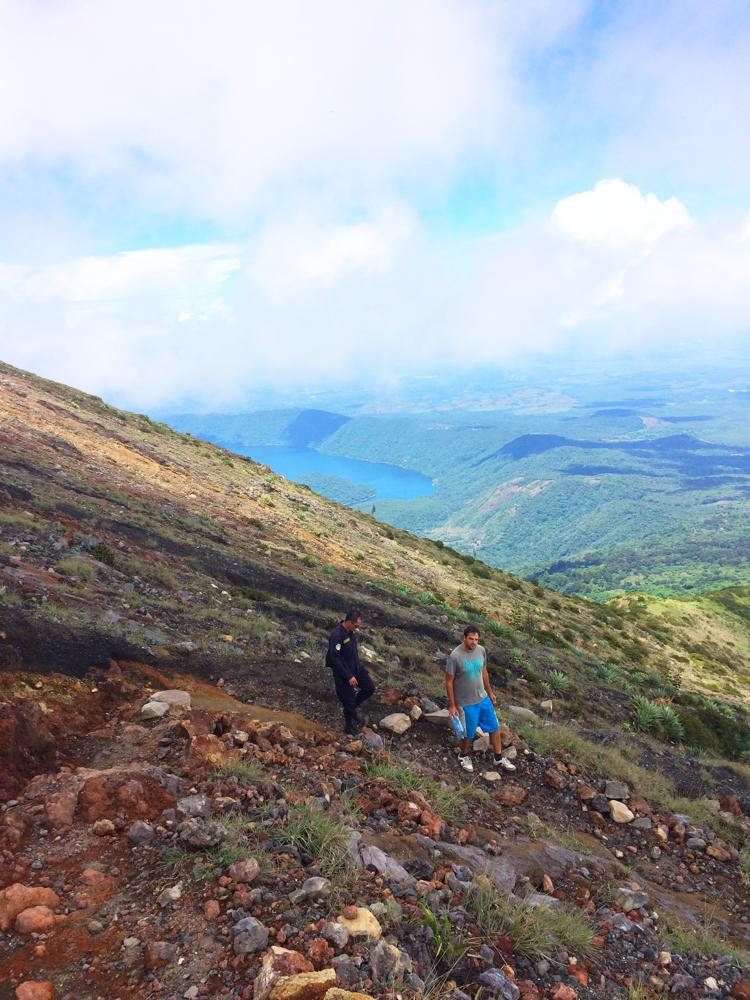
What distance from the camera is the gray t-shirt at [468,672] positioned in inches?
345

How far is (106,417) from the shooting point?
1374 inches

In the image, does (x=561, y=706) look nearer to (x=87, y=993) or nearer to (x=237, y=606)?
(x=237, y=606)

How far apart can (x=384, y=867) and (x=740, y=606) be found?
71.6m

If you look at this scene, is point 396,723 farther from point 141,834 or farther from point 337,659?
point 141,834

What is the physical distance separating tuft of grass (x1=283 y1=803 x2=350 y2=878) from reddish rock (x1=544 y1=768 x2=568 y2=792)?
4.49 m

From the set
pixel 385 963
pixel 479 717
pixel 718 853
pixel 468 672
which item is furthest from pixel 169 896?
pixel 718 853

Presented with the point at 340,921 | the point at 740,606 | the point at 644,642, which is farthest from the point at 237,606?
the point at 740,606

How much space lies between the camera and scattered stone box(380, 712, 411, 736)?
912 centimetres

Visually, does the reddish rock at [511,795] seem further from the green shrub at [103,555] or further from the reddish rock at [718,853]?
the green shrub at [103,555]

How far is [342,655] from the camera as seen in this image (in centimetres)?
872

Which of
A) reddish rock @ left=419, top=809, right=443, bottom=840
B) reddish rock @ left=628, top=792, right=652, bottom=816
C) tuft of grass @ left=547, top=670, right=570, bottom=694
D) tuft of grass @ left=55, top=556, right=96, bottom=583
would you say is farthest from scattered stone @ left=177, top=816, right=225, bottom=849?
tuft of grass @ left=547, top=670, right=570, bottom=694

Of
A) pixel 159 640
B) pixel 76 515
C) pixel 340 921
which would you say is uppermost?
pixel 76 515

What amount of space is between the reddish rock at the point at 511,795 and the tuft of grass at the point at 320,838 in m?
3.34

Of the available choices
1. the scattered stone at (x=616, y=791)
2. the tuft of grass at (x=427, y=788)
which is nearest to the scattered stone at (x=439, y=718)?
the tuft of grass at (x=427, y=788)
